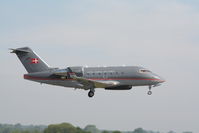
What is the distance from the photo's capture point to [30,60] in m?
86.2

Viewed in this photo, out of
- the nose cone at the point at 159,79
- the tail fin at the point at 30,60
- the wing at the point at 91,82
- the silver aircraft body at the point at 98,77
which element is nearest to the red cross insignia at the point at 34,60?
the tail fin at the point at 30,60

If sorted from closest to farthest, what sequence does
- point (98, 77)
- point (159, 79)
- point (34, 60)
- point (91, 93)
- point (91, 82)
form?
1. point (91, 82)
2. point (98, 77)
3. point (91, 93)
4. point (159, 79)
5. point (34, 60)

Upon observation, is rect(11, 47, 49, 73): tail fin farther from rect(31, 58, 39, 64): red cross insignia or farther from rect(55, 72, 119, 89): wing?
rect(55, 72, 119, 89): wing

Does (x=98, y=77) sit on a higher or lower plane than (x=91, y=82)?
higher

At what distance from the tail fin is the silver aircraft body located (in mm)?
963

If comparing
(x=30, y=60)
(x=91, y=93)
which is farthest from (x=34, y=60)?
(x=91, y=93)

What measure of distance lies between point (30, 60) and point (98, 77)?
507 inches

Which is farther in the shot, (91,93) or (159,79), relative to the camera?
(159,79)

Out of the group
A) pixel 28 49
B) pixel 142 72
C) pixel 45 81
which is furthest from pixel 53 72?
pixel 142 72

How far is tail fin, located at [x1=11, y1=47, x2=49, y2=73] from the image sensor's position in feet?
280

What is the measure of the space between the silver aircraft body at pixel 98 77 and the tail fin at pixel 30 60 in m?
0.96

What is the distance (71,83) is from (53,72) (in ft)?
11.7

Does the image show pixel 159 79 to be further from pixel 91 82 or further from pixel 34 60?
pixel 34 60

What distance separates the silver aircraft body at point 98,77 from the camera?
81.1 meters
